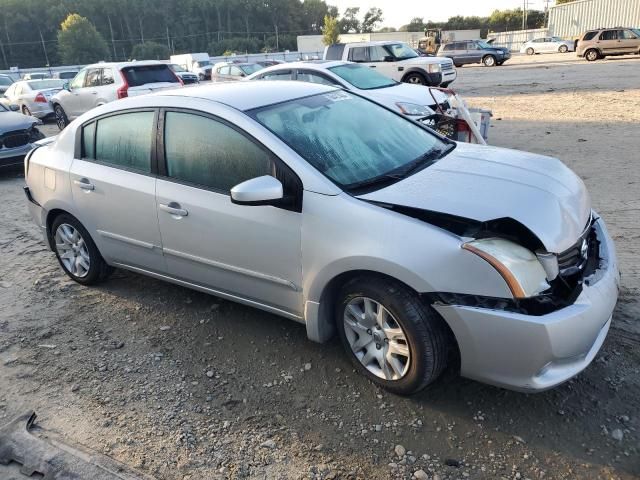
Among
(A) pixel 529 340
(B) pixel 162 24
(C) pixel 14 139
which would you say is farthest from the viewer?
(B) pixel 162 24

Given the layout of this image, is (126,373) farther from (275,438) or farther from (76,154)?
(76,154)

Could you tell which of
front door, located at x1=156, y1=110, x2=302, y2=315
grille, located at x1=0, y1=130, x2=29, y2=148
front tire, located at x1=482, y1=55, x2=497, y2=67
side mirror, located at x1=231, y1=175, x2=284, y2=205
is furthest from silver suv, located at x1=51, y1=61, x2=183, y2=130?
front tire, located at x1=482, y1=55, x2=497, y2=67

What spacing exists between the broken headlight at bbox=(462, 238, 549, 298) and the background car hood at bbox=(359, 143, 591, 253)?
117mm

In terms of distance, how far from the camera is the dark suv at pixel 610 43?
29906mm

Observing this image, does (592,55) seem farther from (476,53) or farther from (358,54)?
(358,54)

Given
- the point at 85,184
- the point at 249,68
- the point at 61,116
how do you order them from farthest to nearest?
the point at 249,68 < the point at 61,116 < the point at 85,184

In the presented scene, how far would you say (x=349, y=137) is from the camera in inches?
141

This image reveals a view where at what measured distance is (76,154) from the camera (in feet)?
14.3

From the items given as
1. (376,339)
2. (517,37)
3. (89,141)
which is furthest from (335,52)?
(517,37)

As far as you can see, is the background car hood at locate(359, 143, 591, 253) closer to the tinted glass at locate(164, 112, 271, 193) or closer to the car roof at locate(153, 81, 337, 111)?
the tinted glass at locate(164, 112, 271, 193)

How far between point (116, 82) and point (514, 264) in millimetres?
11647

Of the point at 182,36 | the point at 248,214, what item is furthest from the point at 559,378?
the point at 182,36

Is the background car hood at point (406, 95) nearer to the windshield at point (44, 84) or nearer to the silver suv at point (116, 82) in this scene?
the silver suv at point (116, 82)

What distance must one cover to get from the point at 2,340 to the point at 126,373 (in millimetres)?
1182
